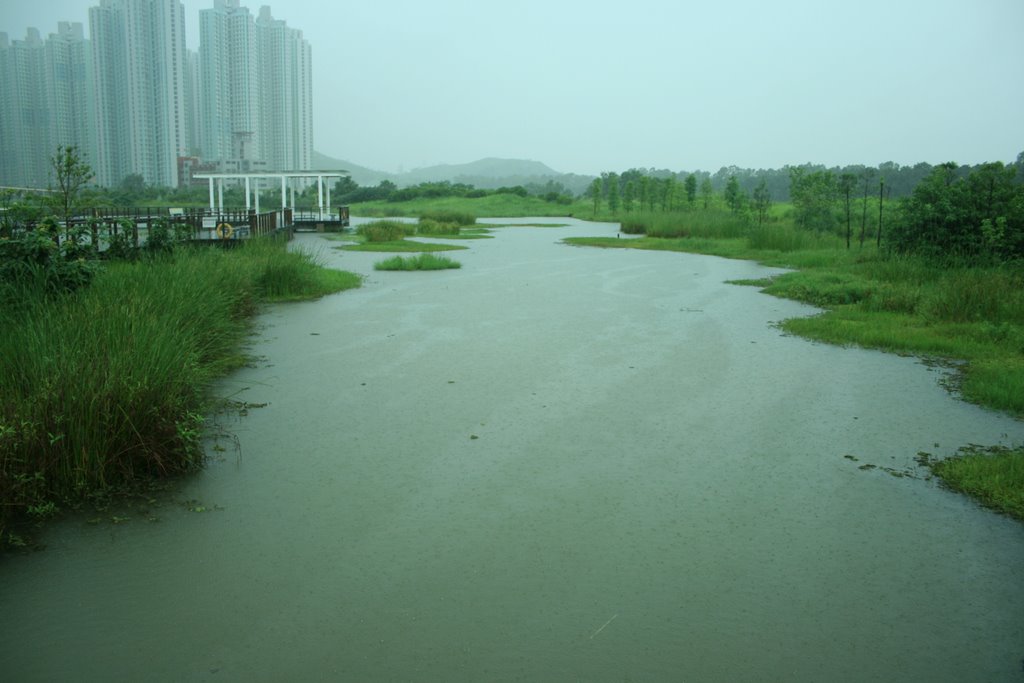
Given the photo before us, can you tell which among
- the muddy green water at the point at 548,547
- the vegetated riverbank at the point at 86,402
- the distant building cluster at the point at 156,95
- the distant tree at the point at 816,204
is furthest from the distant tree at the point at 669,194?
the vegetated riverbank at the point at 86,402

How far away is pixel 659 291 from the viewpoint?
14086mm

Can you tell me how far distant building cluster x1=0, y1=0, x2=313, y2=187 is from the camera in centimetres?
3356

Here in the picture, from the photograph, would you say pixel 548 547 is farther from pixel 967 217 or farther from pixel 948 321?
pixel 967 217

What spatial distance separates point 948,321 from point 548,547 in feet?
24.3

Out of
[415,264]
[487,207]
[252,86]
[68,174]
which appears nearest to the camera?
[68,174]

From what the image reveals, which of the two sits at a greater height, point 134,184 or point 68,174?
point 134,184

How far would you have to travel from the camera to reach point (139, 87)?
50812 mm

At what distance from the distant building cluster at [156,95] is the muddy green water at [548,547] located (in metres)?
9.71

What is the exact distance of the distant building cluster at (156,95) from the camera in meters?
33.6

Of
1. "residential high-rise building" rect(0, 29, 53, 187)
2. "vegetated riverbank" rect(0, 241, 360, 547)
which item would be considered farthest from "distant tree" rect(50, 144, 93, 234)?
"residential high-rise building" rect(0, 29, 53, 187)

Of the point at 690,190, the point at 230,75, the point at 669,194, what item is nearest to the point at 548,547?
the point at 690,190

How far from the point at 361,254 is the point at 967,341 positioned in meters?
15.2

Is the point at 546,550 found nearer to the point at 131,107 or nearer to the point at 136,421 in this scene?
the point at 136,421

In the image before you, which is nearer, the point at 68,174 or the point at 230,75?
the point at 68,174
